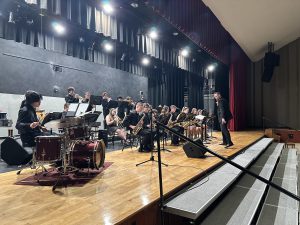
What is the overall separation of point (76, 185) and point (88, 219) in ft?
3.64

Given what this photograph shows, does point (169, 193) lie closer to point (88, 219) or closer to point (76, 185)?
point (88, 219)

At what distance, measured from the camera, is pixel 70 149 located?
3549 millimetres

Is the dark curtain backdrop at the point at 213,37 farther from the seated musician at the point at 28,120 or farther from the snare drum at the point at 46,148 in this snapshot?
the snare drum at the point at 46,148

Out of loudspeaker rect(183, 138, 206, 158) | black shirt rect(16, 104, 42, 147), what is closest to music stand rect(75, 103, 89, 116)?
black shirt rect(16, 104, 42, 147)

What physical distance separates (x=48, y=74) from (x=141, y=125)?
3.88 m

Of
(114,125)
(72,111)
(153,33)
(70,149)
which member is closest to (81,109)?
(72,111)

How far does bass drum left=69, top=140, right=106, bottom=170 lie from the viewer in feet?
11.4

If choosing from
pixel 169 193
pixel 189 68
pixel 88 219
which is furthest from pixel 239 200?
pixel 189 68

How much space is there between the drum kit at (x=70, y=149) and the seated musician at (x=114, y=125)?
7.67 feet

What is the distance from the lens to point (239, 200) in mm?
3217

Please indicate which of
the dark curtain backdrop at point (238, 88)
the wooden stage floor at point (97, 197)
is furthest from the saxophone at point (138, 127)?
the dark curtain backdrop at point (238, 88)

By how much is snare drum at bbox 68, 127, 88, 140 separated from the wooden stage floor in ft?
2.11

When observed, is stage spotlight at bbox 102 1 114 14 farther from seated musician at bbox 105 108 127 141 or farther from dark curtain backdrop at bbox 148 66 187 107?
dark curtain backdrop at bbox 148 66 187 107

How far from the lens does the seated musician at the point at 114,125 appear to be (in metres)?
6.16
